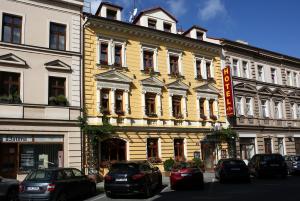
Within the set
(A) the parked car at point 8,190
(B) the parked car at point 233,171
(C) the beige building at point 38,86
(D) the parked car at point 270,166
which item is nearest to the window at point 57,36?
(C) the beige building at point 38,86

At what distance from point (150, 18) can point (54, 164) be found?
14021 millimetres

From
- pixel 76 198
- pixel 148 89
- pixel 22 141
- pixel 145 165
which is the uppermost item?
pixel 148 89

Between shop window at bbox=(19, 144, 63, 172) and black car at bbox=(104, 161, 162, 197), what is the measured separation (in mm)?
7413

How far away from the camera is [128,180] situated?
15734mm

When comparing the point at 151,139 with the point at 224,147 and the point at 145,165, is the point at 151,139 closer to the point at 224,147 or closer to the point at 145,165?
the point at 224,147

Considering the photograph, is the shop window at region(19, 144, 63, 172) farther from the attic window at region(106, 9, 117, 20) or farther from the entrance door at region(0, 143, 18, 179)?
the attic window at region(106, 9, 117, 20)

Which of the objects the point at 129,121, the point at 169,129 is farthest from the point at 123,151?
the point at 169,129

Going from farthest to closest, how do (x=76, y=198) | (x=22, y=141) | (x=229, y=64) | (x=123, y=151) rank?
(x=229, y=64) → (x=123, y=151) → (x=22, y=141) → (x=76, y=198)

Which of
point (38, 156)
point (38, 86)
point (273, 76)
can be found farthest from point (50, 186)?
point (273, 76)

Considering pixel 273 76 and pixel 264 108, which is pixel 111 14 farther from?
pixel 273 76

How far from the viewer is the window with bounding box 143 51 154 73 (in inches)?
1128

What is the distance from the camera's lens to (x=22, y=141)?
71.1ft

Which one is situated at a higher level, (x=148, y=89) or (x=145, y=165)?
(x=148, y=89)

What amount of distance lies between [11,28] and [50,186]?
12.5m
